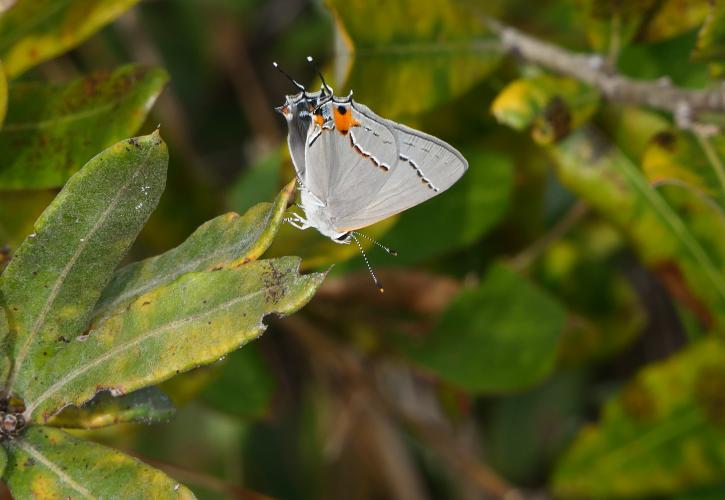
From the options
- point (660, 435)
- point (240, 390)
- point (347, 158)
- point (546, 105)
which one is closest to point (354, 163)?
point (347, 158)

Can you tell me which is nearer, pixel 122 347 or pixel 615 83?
pixel 122 347

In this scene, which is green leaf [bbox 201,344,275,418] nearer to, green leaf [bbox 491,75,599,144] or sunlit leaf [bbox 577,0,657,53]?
green leaf [bbox 491,75,599,144]

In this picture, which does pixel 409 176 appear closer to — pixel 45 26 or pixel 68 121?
pixel 68 121

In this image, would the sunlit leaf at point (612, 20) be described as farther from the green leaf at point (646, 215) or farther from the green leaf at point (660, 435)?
the green leaf at point (660, 435)

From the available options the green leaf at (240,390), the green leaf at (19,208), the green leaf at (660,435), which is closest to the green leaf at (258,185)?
the green leaf at (240,390)

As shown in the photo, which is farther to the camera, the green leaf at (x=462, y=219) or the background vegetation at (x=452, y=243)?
the green leaf at (x=462, y=219)

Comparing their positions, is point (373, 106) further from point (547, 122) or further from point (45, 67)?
point (45, 67)

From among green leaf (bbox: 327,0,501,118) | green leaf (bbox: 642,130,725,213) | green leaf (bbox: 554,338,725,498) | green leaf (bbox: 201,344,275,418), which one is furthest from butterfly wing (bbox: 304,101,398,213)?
green leaf (bbox: 554,338,725,498)
